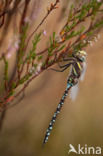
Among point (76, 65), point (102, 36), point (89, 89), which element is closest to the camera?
point (76, 65)

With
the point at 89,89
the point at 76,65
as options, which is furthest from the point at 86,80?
the point at 76,65

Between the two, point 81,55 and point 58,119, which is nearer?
point 81,55

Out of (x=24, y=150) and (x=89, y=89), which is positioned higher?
(x=89, y=89)

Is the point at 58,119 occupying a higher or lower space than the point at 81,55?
lower

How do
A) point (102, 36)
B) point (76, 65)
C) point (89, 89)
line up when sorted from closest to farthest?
point (76, 65) → point (102, 36) → point (89, 89)

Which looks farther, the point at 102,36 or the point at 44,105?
the point at 44,105

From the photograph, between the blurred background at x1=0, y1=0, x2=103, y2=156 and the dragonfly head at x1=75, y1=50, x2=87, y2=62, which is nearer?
the dragonfly head at x1=75, y1=50, x2=87, y2=62

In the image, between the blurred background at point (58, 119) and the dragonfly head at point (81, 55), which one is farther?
the blurred background at point (58, 119)

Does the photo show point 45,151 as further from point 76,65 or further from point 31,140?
point 76,65
